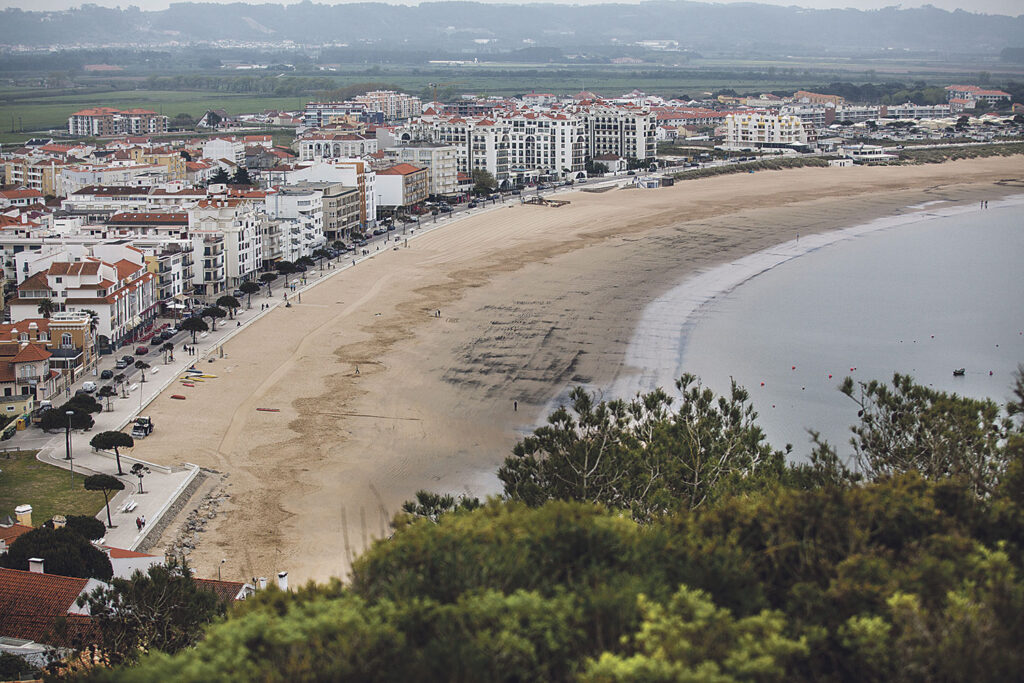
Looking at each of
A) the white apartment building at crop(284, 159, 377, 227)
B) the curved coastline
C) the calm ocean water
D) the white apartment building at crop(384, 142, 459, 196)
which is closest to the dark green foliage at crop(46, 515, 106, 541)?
the curved coastline

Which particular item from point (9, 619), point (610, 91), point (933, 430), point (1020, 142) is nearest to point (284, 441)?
point (9, 619)

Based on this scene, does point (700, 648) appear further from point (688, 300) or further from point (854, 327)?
point (688, 300)

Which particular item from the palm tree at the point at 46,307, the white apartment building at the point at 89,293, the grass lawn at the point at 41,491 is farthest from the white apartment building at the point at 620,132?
the grass lawn at the point at 41,491

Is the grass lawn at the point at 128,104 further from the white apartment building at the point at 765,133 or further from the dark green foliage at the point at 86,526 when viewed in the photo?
the dark green foliage at the point at 86,526

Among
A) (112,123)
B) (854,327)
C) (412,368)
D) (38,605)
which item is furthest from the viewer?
(112,123)

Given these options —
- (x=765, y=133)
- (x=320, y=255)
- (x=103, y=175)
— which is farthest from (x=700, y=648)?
(x=765, y=133)

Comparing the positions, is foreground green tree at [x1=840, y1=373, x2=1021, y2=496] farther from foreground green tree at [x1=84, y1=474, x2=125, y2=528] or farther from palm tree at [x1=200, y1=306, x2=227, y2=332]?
palm tree at [x1=200, y1=306, x2=227, y2=332]

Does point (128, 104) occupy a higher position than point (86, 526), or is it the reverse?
point (128, 104)
